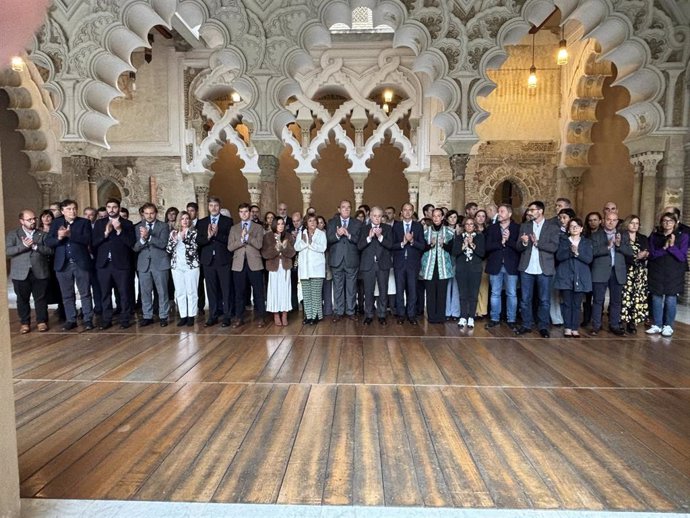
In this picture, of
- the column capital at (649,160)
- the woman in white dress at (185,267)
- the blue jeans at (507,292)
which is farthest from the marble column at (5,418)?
the column capital at (649,160)

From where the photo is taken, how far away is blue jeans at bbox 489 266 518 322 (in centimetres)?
664

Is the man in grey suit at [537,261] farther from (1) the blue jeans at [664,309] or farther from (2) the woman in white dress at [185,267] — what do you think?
(2) the woman in white dress at [185,267]

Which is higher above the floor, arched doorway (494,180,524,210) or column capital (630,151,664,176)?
column capital (630,151,664,176)

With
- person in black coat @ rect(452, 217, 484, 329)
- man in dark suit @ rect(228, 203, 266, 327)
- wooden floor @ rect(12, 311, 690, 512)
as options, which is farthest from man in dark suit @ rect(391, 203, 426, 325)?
man in dark suit @ rect(228, 203, 266, 327)

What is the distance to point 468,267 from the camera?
22.1 ft

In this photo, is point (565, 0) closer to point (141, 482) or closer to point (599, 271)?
point (599, 271)

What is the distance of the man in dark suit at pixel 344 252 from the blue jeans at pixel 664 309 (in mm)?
4159

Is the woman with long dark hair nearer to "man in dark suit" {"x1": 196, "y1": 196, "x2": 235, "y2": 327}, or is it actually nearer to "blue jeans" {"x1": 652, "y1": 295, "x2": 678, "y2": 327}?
"blue jeans" {"x1": 652, "y1": 295, "x2": 678, "y2": 327}

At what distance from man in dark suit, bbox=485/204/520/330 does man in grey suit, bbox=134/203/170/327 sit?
4.65 meters

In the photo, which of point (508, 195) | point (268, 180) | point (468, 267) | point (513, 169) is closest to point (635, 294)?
point (468, 267)

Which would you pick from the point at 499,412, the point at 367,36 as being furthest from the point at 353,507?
the point at 367,36

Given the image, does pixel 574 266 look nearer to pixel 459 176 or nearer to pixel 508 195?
pixel 459 176

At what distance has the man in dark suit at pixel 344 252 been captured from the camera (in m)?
6.98

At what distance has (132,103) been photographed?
14117mm
